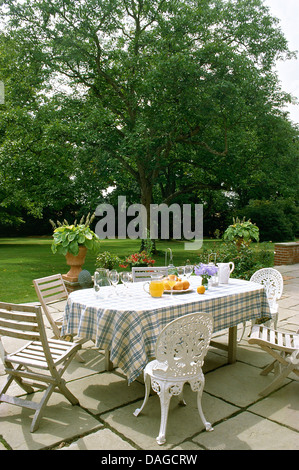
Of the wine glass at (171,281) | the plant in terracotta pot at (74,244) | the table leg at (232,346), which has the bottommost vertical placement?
the table leg at (232,346)

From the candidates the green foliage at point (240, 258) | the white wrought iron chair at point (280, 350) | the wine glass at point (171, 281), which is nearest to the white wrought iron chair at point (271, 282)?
the white wrought iron chair at point (280, 350)

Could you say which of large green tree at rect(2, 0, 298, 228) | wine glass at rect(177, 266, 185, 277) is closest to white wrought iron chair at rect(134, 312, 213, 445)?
wine glass at rect(177, 266, 185, 277)

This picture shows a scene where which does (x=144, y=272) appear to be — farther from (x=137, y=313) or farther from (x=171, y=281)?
(x=137, y=313)

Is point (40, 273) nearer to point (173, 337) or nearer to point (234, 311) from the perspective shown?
point (234, 311)

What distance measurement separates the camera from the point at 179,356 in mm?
2484

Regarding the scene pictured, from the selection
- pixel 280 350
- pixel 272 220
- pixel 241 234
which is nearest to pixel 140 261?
pixel 241 234

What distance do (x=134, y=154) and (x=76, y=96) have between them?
4.36 m

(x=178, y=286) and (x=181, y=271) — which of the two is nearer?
(x=178, y=286)

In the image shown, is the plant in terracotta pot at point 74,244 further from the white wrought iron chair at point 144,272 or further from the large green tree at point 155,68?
the large green tree at point 155,68

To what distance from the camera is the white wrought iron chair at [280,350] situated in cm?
314

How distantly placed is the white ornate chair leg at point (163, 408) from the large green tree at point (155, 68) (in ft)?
30.8

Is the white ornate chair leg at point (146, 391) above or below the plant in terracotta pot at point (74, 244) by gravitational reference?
below

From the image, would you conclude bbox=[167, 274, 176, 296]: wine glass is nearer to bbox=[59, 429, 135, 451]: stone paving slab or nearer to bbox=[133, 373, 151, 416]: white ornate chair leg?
bbox=[133, 373, 151, 416]: white ornate chair leg

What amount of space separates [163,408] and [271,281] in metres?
2.65
